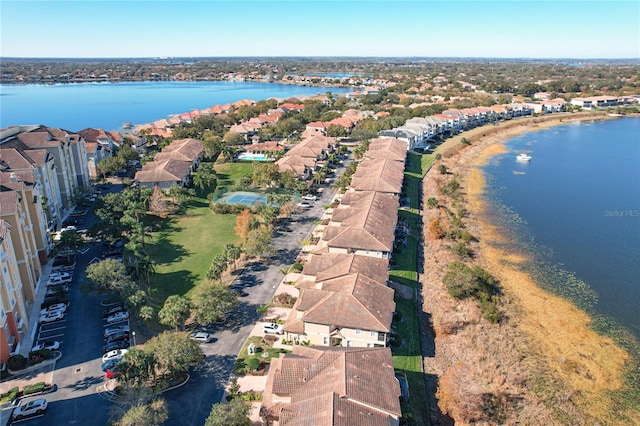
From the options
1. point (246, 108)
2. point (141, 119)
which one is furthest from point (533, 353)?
point (141, 119)

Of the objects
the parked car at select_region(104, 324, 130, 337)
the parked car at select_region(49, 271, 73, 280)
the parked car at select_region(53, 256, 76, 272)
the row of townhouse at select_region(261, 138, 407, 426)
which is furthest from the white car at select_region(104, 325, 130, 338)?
the parked car at select_region(53, 256, 76, 272)

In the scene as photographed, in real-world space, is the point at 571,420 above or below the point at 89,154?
below

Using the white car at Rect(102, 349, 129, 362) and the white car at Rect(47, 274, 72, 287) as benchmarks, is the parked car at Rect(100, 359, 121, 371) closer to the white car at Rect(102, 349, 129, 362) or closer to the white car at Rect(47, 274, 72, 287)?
the white car at Rect(102, 349, 129, 362)

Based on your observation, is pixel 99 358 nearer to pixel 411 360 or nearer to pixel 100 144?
pixel 411 360

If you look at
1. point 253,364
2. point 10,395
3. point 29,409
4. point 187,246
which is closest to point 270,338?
point 253,364

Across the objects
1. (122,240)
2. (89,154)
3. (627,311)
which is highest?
(89,154)

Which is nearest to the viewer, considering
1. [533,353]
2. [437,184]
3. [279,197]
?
[533,353]

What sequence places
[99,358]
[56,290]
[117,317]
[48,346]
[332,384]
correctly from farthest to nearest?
1. [56,290]
2. [117,317]
3. [48,346]
4. [99,358]
5. [332,384]

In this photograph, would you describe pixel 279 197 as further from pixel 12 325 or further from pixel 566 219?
pixel 566 219
